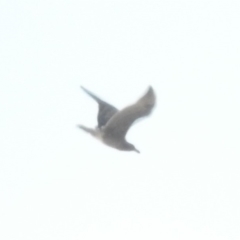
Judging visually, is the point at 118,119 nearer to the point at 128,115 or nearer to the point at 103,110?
the point at 128,115

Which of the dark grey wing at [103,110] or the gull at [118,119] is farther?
the dark grey wing at [103,110]

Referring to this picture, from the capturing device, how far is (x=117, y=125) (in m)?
21.9

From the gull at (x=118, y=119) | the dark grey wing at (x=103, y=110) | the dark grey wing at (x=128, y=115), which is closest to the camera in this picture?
the dark grey wing at (x=128, y=115)

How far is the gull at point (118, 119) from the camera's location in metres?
21.0

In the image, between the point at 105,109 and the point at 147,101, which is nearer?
the point at 147,101

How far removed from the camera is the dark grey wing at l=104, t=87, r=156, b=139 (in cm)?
2089

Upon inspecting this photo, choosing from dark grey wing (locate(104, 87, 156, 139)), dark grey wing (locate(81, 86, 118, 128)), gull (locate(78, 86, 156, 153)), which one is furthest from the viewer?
Result: dark grey wing (locate(81, 86, 118, 128))

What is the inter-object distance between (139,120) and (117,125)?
52 centimetres

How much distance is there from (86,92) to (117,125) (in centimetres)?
106

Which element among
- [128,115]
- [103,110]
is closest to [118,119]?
[128,115]

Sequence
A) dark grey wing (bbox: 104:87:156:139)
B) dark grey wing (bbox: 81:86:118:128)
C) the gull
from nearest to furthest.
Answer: dark grey wing (bbox: 104:87:156:139) < the gull < dark grey wing (bbox: 81:86:118:128)

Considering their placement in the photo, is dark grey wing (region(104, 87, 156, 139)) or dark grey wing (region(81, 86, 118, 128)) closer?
dark grey wing (region(104, 87, 156, 139))

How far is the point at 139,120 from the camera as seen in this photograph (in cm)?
2158

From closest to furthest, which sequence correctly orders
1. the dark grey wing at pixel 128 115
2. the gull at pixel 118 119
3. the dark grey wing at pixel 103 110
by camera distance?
the dark grey wing at pixel 128 115 → the gull at pixel 118 119 → the dark grey wing at pixel 103 110
